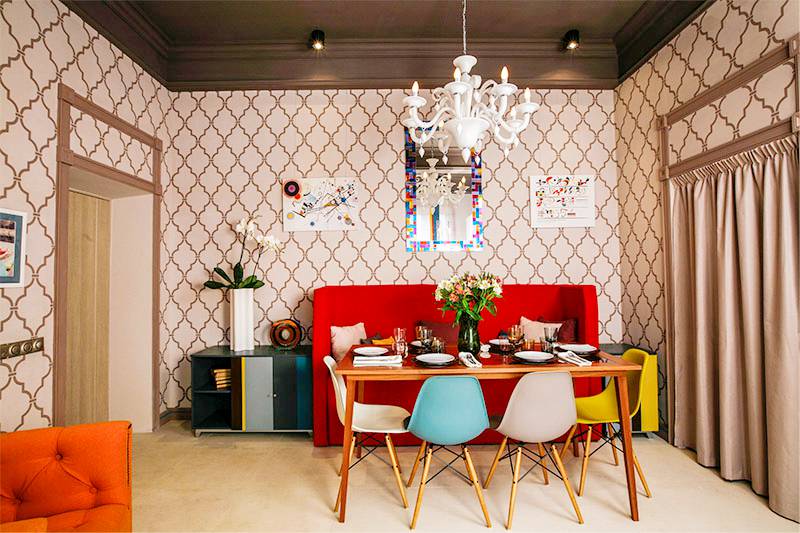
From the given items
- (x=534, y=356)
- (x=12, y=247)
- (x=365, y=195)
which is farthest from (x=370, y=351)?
(x=12, y=247)

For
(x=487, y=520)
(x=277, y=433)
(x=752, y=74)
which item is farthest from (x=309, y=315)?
(x=752, y=74)

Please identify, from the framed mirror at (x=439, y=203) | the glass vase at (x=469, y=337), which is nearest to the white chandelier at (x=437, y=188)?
the framed mirror at (x=439, y=203)

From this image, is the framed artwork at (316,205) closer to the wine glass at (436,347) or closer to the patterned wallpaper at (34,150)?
the patterned wallpaper at (34,150)

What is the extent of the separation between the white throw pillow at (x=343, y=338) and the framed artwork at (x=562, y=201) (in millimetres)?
1918

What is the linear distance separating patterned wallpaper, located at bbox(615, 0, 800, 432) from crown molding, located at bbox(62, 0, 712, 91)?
395 millimetres

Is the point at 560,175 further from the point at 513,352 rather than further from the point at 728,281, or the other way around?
the point at 513,352

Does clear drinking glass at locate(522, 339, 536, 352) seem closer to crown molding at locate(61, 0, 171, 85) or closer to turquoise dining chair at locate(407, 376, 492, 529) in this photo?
turquoise dining chair at locate(407, 376, 492, 529)

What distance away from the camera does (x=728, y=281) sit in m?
2.56

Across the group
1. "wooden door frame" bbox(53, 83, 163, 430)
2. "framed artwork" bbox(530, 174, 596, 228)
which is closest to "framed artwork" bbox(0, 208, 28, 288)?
"wooden door frame" bbox(53, 83, 163, 430)

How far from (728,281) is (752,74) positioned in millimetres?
1265

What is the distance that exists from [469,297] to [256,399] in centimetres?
202

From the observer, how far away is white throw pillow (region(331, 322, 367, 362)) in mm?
3262

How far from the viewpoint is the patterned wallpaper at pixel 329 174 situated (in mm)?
3793

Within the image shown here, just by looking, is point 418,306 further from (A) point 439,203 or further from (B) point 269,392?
(B) point 269,392
